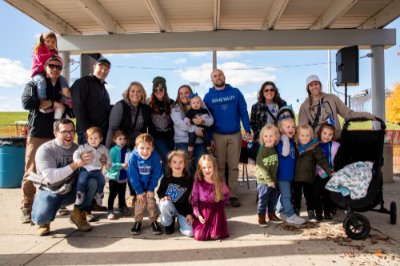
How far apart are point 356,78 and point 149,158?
16.5 ft

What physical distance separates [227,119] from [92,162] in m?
1.98

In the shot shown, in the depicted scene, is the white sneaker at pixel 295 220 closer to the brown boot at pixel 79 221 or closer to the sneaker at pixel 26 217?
the brown boot at pixel 79 221

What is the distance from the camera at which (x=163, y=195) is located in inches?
140

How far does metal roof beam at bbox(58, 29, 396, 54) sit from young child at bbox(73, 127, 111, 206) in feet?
10.1

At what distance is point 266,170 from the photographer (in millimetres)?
3719

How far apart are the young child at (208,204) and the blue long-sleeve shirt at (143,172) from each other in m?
0.49

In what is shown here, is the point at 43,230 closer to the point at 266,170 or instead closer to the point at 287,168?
the point at 266,170

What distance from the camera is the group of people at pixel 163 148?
3.50 metres

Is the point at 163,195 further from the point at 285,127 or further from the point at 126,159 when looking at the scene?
the point at 285,127

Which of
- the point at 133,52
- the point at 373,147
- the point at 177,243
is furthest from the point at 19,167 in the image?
the point at 373,147

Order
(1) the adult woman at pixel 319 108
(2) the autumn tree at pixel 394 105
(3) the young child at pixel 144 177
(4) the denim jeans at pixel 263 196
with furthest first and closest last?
(2) the autumn tree at pixel 394 105
(1) the adult woman at pixel 319 108
(4) the denim jeans at pixel 263 196
(3) the young child at pixel 144 177

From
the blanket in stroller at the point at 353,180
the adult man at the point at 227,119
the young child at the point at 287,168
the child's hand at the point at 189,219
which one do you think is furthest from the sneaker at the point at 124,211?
the blanket in stroller at the point at 353,180

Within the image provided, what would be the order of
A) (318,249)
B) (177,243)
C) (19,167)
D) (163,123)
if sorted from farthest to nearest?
(19,167), (163,123), (177,243), (318,249)

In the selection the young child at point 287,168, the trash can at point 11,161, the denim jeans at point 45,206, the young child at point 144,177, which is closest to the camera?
the denim jeans at point 45,206
